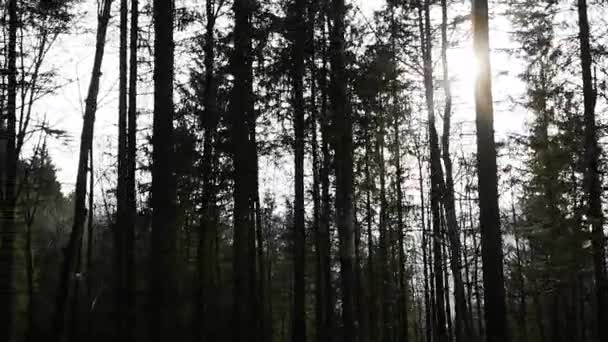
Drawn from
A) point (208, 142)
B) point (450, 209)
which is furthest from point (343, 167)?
point (208, 142)

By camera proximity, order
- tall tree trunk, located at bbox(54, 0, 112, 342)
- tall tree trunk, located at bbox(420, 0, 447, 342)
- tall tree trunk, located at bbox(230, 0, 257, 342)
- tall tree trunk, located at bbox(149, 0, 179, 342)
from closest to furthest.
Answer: tall tree trunk, located at bbox(149, 0, 179, 342)
tall tree trunk, located at bbox(54, 0, 112, 342)
tall tree trunk, located at bbox(230, 0, 257, 342)
tall tree trunk, located at bbox(420, 0, 447, 342)

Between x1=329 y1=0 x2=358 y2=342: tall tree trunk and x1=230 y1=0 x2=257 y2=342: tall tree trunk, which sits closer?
x1=329 y1=0 x2=358 y2=342: tall tree trunk

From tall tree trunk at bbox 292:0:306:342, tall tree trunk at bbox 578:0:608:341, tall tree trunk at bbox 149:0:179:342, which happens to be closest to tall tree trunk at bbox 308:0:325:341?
tall tree trunk at bbox 292:0:306:342

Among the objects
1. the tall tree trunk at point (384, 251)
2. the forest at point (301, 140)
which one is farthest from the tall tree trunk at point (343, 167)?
the tall tree trunk at point (384, 251)

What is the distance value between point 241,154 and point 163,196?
4223 mm

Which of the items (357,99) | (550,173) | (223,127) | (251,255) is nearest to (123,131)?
(223,127)

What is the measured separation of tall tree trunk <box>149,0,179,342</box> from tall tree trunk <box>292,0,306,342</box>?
18.5ft

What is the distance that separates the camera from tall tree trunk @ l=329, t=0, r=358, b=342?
9719 mm

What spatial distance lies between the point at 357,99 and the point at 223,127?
6385 millimetres

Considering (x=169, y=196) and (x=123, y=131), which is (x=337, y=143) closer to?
(x=169, y=196)

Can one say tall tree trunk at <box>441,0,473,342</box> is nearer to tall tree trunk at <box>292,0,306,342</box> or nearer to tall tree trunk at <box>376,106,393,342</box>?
tall tree trunk at <box>292,0,306,342</box>

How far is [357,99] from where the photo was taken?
11734 mm

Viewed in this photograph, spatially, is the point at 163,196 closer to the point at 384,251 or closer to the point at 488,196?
the point at 488,196

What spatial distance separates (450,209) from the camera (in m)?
12.9
